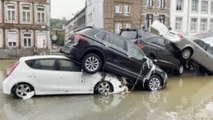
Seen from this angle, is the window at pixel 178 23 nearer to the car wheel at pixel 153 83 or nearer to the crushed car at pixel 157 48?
the crushed car at pixel 157 48

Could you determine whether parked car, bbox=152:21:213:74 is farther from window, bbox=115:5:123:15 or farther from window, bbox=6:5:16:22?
window, bbox=6:5:16:22

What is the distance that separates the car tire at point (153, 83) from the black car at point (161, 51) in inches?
101

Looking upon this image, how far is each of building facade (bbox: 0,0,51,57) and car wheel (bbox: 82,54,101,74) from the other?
2629 cm

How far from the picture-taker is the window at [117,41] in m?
9.55

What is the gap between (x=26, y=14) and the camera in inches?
1382

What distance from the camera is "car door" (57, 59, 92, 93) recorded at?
8547mm

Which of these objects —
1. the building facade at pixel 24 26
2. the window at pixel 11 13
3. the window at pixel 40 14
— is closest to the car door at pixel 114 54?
the building facade at pixel 24 26

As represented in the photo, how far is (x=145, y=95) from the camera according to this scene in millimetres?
9141

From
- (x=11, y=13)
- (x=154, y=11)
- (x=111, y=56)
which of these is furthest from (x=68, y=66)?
(x=154, y=11)

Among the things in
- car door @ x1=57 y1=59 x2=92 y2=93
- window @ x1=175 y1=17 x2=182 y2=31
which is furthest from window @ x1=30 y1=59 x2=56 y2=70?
window @ x1=175 y1=17 x2=182 y2=31

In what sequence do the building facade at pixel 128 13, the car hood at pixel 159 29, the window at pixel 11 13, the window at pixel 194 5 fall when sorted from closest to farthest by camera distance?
the car hood at pixel 159 29 < the window at pixel 11 13 < the building facade at pixel 128 13 < the window at pixel 194 5

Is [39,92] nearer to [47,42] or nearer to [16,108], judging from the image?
[16,108]

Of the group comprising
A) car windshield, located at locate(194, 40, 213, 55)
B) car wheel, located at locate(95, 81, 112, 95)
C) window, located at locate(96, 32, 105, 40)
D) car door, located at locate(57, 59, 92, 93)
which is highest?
window, located at locate(96, 32, 105, 40)

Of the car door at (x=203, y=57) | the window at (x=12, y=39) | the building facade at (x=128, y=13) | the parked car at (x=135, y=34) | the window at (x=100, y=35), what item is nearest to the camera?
the window at (x=100, y=35)
